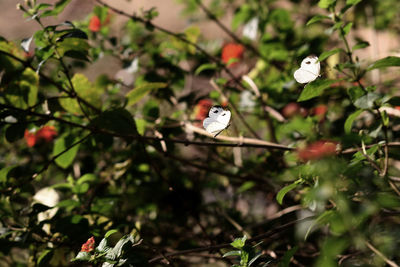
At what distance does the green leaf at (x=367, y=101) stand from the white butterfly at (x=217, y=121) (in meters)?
0.31

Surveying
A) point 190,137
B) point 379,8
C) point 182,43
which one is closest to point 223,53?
point 182,43

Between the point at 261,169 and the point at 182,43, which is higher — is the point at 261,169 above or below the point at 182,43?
below

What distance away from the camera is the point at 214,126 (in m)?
0.62

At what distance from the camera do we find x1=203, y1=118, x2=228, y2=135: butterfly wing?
24.1 inches

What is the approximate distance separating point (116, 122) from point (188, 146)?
329 mm

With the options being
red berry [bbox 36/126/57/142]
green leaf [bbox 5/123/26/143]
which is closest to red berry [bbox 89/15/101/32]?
red berry [bbox 36/126/57/142]

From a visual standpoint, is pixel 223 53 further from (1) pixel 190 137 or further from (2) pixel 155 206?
(2) pixel 155 206

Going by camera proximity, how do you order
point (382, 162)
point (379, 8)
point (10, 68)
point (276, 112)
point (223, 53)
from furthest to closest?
point (379, 8), point (223, 53), point (276, 112), point (10, 68), point (382, 162)

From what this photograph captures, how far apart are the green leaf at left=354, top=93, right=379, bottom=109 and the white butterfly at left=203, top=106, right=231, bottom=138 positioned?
311 millimetres

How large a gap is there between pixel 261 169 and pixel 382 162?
664mm

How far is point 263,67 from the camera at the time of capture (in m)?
1.67

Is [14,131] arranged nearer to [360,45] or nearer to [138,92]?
[138,92]

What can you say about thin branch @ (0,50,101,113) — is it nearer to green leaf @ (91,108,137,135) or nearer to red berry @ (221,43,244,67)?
green leaf @ (91,108,137,135)

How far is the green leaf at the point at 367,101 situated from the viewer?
78 centimetres
